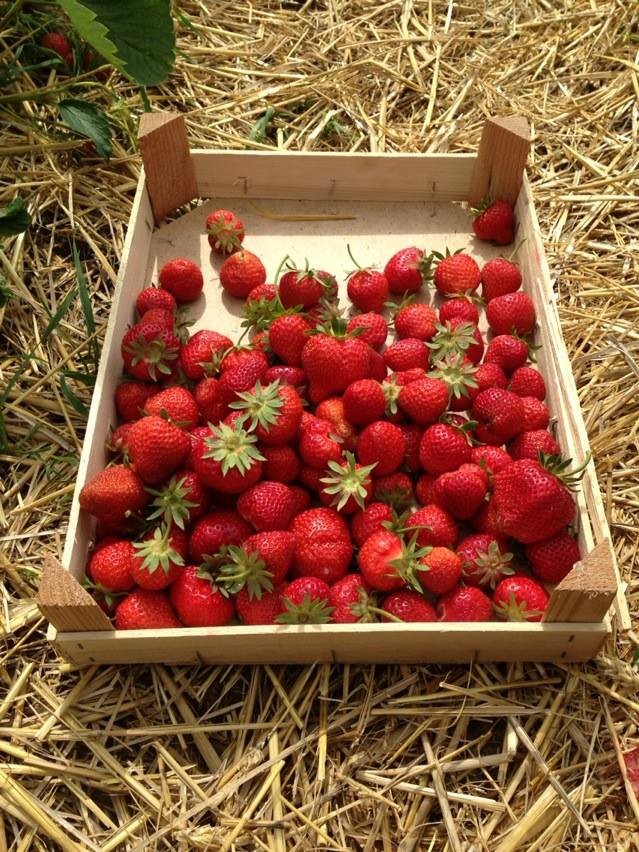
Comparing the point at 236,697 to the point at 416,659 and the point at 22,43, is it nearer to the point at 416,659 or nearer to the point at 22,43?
the point at 416,659

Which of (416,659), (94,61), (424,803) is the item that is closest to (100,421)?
(416,659)

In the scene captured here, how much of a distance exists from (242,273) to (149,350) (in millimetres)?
362

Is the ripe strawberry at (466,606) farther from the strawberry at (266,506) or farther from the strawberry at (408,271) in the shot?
the strawberry at (408,271)

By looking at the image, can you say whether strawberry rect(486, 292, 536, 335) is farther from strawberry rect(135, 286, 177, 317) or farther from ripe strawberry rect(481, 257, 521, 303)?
strawberry rect(135, 286, 177, 317)

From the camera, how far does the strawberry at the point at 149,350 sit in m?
2.01

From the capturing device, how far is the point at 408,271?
221cm

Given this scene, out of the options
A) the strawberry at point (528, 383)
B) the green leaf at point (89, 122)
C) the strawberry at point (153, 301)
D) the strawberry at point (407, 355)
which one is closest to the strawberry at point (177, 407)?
the strawberry at point (153, 301)

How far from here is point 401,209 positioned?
2.47 metres

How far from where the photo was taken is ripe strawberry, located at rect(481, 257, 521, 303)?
2197 millimetres

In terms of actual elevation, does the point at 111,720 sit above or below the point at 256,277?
below

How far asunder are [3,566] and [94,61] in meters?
1.67

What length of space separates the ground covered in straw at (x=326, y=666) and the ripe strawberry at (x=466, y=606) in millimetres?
134

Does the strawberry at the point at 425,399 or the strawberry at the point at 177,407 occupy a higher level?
the strawberry at the point at 425,399

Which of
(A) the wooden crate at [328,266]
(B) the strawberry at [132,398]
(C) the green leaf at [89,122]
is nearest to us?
(A) the wooden crate at [328,266]
